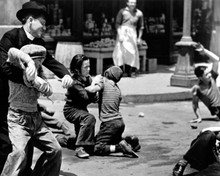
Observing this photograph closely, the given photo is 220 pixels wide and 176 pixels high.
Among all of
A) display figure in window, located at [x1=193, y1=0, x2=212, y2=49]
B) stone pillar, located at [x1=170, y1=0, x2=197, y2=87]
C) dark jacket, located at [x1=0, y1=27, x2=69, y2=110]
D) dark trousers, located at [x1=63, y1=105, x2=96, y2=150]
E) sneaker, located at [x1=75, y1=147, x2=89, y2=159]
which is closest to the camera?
dark jacket, located at [x1=0, y1=27, x2=69, y2=110]

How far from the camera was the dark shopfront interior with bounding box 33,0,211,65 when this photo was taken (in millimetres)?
16109

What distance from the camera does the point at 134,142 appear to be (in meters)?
8.13

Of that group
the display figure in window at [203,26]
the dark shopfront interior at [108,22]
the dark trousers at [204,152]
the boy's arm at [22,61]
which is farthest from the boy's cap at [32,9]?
the display figure in window at [203,26]

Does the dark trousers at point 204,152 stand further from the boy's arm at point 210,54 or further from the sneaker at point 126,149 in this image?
the boy's arm at point 210,54

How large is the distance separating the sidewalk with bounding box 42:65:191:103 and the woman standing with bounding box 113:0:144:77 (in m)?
0.48

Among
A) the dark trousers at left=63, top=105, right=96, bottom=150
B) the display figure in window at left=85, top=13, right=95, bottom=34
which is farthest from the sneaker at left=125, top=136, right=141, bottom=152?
the display figure in window at left=85, top=13, right=95, bottom=34

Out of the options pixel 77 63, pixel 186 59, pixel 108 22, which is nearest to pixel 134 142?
pixel 77 63

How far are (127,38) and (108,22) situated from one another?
2.26 meters

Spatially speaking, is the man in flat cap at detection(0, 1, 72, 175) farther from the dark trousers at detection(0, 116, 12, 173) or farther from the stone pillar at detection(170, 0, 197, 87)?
the stone pillar at detection(170, 0, 197, 87)

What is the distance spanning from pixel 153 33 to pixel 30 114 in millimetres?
13032

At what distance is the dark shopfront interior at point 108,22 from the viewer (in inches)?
634

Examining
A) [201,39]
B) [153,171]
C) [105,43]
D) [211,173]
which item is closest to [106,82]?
[153,171]

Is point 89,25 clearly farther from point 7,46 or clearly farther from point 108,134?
point 7,46

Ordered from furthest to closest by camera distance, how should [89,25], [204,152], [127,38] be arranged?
[89,25], [127,38], [204,152]
